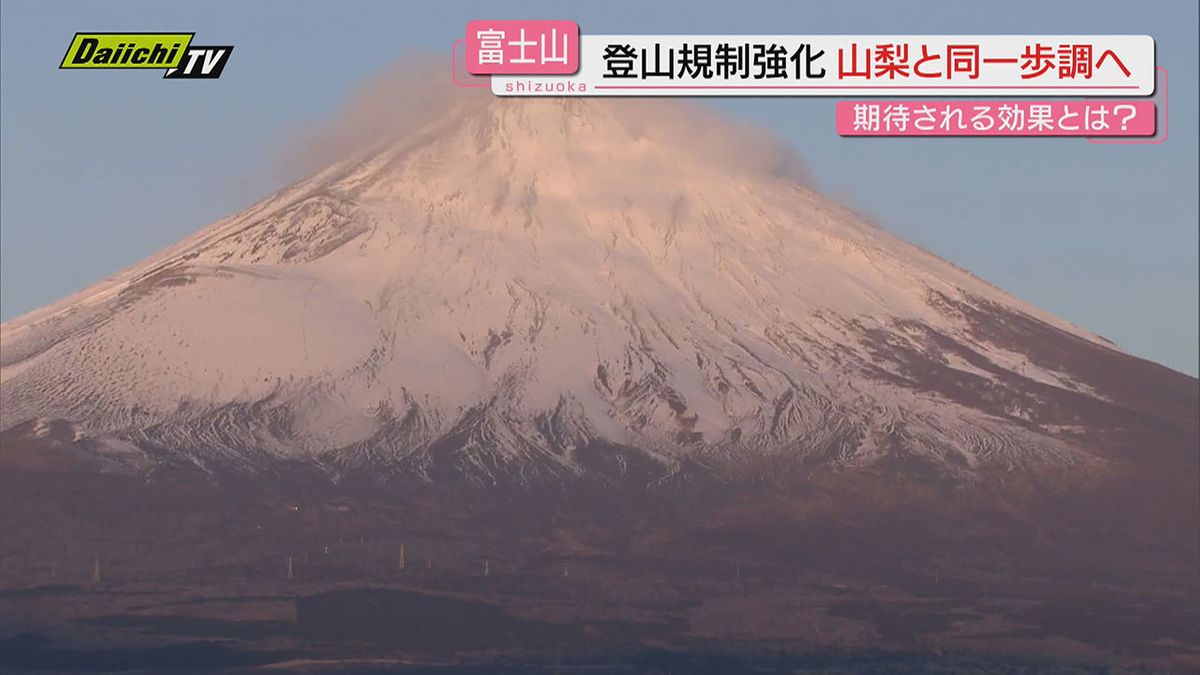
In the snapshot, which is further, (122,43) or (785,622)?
(785,622)

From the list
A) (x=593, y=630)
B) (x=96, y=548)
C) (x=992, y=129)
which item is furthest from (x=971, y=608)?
(x=992, y=129)

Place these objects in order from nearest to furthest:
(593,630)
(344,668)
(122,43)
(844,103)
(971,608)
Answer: (844,103) < (122,43) < (344,668) < (593,630) < (971,608)

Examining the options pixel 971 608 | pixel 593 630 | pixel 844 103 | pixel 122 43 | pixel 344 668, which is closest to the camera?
pixel 844 103

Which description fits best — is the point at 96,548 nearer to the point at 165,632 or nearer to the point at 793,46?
the point at 165,632

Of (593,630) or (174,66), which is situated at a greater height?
(174,66)

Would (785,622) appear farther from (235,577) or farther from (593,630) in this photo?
(235,577)

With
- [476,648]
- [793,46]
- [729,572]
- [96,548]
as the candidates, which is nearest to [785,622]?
[729,572]

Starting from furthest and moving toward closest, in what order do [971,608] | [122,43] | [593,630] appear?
[971,608] → [593,630] → [122,43]

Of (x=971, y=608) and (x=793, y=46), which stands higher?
(x=793, y=46)

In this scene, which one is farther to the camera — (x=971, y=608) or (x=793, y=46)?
(x=971, y=608)
